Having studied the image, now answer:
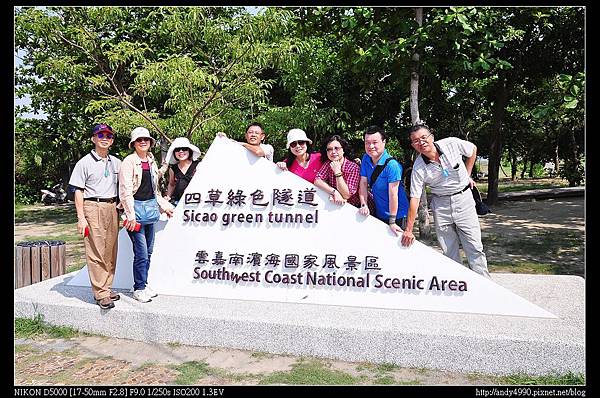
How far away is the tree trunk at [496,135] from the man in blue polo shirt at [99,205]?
1339 centimetres

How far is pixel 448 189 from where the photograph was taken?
15.0 feet

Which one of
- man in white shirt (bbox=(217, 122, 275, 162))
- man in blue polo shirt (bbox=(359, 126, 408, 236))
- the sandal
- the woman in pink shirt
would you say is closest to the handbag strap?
man in blue polo shirt (bbox=(359, 126, 408, 236))

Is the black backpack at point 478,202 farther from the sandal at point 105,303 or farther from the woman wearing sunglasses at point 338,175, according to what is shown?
the sandal at point 105,303

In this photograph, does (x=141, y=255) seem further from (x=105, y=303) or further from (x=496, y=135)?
(x=496, y=135)

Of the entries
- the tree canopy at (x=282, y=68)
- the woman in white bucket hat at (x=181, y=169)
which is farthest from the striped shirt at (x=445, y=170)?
the woman in white bucket hat at (x=181, y=169)

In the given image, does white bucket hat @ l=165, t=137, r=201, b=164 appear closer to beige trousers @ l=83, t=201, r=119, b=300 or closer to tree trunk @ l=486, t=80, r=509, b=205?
beige trousers @ l=83, t=201, r=119, b=300

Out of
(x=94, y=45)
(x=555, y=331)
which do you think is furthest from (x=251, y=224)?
(x=94, y=45)

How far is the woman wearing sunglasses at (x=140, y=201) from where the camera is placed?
4539 millimetres

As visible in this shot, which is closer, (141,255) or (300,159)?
(141,255)

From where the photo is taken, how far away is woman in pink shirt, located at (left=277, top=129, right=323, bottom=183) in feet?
16.3

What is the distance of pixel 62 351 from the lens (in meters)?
4.42

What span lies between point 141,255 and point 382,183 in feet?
7.29

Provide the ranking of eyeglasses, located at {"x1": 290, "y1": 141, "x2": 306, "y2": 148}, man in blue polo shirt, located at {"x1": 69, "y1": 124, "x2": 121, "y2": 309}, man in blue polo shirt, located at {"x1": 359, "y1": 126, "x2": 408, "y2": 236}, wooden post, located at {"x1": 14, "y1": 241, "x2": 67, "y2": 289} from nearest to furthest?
man in blue polo shirt, located at {"x1": 69, "y1": 124, "x2": 121, "y2": 309}, man in blue polo shirt, located at {"x1": 359, "y1": 126, "x2": 408, "y2": 236}, eyeglasses, located at {"x1": 290, "y1": 141, "x2": 306, "y2": 148}, wooden post, located at {"x1": 14, "y1": 241, "x2": 67, "y2": 289}

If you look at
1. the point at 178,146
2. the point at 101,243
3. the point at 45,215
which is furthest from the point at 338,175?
the point at 45,215
